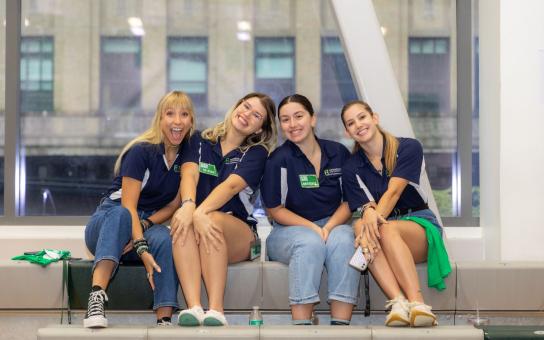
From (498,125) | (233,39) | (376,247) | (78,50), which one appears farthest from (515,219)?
(78,50)

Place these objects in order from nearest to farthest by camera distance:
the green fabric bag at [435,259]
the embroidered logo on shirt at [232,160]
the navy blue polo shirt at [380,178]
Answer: the green fabric bag at [435,259] < the navy blue polo shirt at [380,178] < the embroidered logo on shirt at [232,160]

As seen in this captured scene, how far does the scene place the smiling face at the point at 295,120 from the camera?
12.5 feet

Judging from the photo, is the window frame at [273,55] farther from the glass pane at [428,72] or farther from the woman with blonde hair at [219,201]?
the woman with blonde hair at [219,201]

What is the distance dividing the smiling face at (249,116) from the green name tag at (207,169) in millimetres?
242

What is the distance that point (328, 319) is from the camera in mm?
3826

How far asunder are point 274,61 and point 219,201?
211cm

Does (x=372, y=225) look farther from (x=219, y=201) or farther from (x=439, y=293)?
(x=219, y=201)

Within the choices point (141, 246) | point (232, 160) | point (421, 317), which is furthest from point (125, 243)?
point (421, 317)

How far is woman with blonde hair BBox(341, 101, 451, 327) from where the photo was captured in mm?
3377

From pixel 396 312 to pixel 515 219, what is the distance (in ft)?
5.99

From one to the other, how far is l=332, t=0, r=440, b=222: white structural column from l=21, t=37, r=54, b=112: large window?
7.35 ft

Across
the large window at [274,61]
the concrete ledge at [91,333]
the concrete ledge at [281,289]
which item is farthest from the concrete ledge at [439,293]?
the large window at [274,61]

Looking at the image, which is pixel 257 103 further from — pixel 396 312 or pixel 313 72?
pixel 313 72

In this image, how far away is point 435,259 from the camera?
143 inches
